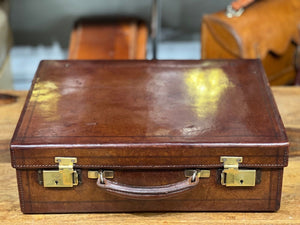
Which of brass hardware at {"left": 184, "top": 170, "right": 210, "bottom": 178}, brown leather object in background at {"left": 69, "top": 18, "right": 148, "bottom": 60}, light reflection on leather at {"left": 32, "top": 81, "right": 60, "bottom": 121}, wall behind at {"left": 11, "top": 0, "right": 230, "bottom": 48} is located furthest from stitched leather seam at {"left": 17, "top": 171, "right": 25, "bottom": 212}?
wall behind at {"left": 11, "top": 0, "right": 230, "bottom": 48}

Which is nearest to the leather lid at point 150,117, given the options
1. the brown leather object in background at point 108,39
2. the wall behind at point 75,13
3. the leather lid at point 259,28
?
the leather lid at point 259,28

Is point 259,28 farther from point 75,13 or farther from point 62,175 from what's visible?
point 62,175

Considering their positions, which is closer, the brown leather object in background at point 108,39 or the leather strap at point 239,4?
the leather strap at point 239,4

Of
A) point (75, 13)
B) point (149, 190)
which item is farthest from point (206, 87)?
point (75, 13)

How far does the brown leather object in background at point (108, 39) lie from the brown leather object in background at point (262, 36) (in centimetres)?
26

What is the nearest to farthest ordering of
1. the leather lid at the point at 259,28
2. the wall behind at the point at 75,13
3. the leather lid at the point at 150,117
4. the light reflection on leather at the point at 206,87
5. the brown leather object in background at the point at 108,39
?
1. the leather lid at the point at 150,117
2. the light reflection on leather at the point at 206,87
3. the leather lid at the point at 259,28
4. the brown leather object in background at the point at 108,39
5. the wall behind at the point at 75,13

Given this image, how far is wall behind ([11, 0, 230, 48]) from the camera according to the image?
2381mm

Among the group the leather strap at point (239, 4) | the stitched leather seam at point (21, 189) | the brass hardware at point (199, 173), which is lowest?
the stitched leather seam at point (21, 189)

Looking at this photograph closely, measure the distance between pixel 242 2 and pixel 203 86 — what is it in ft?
2.52

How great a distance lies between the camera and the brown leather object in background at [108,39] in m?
2.07

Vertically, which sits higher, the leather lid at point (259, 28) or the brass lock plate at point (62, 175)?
the leather lid at point (259, 28)

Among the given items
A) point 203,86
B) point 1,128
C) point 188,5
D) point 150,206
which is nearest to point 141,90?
point 203,86

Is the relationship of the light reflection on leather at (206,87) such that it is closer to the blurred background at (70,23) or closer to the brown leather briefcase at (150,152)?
the brown leather briefcase at (150,152)

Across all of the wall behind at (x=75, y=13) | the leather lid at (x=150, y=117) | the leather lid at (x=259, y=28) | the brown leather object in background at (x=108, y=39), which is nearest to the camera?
the leather lid at (x=150, y=117)
